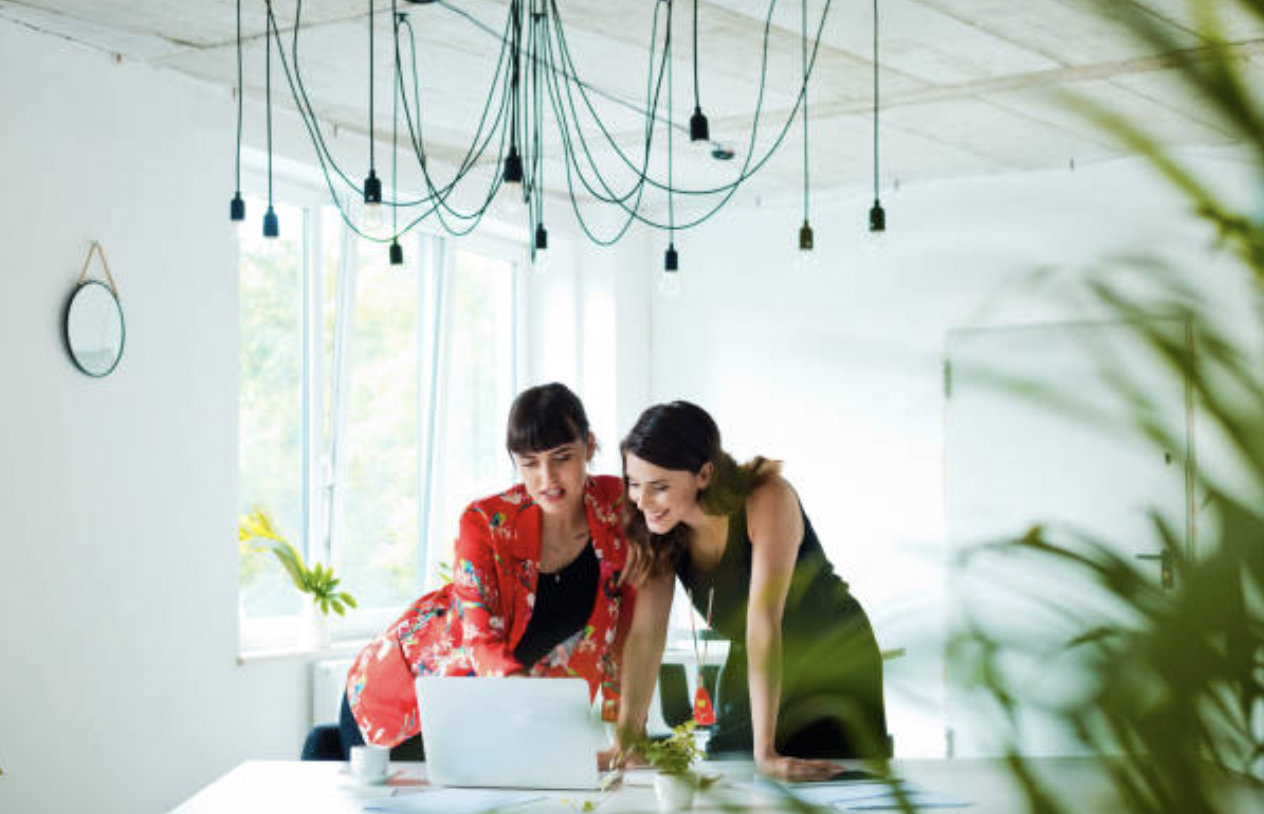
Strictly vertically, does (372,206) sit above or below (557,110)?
below

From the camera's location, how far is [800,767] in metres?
2.52

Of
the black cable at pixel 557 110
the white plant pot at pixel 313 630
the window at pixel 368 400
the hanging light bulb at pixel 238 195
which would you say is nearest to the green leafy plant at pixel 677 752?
the black cable at pixel 557 110

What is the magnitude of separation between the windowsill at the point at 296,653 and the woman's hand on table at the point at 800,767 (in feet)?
10.1

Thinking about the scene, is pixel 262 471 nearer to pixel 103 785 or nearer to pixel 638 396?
pixel 103 785

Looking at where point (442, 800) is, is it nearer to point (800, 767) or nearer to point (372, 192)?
point (800, 767)

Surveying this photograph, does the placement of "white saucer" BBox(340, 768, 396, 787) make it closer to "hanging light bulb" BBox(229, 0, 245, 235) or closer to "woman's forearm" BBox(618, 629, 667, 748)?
"woman's forearm" BBox(618, 629, 667, 748)

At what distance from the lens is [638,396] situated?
288 inches

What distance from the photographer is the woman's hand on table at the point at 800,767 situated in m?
2.51

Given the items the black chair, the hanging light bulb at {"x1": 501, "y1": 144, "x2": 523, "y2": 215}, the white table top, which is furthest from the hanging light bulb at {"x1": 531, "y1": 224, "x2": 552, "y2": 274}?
the white table top

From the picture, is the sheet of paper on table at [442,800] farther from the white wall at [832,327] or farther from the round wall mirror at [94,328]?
the white wall at [832,327]

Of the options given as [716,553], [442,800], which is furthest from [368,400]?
[442,800]

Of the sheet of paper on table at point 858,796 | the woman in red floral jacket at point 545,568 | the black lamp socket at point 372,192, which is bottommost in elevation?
the sheet of paper on table at point 858,796

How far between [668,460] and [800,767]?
654mm

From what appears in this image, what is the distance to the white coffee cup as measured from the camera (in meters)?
2.70
